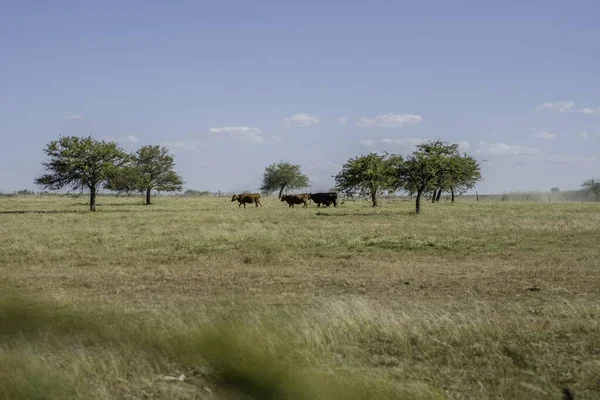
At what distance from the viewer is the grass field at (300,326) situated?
7141mm

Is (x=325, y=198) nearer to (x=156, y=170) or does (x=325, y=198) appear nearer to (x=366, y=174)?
(x=366, y=174)

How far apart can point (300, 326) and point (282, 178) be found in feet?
338

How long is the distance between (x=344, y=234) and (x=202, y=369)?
20678 mm

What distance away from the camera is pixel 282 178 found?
112m

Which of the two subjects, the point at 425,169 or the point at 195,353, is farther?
the point at 425,169

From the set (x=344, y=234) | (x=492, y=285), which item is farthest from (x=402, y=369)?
(x=344, y=234)

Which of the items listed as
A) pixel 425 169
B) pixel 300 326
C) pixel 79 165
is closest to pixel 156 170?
pixel 79 165

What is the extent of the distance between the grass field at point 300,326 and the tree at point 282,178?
3601 inches

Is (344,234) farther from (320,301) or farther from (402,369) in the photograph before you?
(402,369)

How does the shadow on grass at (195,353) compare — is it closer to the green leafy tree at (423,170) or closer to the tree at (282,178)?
the green leafy tree at (423,170)

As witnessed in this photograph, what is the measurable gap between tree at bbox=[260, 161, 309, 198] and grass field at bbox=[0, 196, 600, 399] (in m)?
91.5

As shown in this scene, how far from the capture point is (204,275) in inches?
663

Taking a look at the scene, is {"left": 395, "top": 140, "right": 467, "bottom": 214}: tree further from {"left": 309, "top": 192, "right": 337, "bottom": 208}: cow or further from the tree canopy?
{"left": 309, "top": 192, "right": 337, "bottom": 208}: cow

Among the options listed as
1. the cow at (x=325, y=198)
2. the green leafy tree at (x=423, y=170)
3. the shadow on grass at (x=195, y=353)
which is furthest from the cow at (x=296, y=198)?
the shadow on grass at (x=195, y=353)
